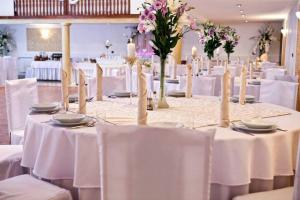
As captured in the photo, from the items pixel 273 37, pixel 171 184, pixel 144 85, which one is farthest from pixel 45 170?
pixel 273 37

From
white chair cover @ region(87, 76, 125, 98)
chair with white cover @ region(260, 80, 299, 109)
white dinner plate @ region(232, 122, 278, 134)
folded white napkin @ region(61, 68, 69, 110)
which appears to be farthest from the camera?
white chair cover @ region(87, 76, 125, 98)

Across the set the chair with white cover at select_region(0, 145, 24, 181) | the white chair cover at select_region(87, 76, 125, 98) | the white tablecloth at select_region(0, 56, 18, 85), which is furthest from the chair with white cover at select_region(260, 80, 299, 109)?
the white tablecloth at select_region(0, 56, 18, 85)

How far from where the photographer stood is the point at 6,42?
57.1 feet

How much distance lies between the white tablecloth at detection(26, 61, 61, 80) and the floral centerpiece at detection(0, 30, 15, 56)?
256 centimetres

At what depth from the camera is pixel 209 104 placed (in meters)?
3.44

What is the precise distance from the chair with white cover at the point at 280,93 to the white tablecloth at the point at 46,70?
11.6 m

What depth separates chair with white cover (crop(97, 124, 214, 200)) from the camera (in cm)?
165

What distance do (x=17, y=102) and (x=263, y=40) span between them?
17060 mm

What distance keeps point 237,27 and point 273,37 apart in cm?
184

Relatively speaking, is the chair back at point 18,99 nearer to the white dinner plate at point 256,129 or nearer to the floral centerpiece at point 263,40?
the white dinner plate at point 256,129

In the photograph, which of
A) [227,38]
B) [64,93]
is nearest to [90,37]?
[227,38]

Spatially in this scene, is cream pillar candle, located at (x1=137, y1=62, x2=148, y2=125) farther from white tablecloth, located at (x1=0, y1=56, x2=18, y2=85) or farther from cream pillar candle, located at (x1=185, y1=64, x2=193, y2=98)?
white tablecloth, located at (x1=0, y1=56, x2=18, y2=85)

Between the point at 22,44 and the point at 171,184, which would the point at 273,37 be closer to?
the point at 22,44

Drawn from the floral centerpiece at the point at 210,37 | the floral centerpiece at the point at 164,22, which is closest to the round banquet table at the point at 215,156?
the floral centerpiece at the point at 164,22
